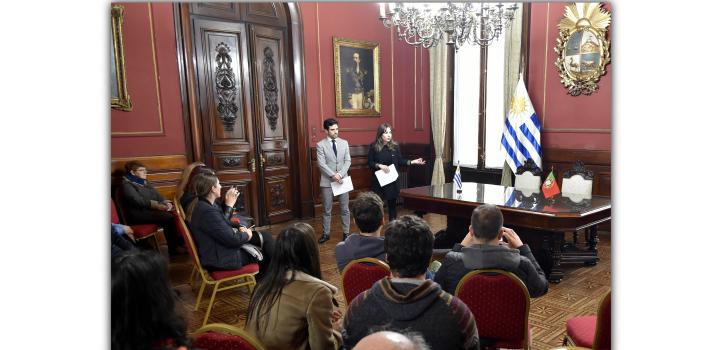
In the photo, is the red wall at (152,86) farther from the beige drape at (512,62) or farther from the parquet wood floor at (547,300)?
the beige drape at (512,62)

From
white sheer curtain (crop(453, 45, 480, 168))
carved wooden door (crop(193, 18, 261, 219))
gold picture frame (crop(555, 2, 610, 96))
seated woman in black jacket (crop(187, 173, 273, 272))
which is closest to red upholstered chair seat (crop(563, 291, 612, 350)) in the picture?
seated woman in black jacket (crop(187, 173, 273, 272))

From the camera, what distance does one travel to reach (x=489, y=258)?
5.12ft

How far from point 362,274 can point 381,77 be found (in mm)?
2791

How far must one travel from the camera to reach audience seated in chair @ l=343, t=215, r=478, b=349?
1060 millimetres

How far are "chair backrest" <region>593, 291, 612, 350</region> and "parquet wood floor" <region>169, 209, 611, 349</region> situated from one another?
2.34 feet

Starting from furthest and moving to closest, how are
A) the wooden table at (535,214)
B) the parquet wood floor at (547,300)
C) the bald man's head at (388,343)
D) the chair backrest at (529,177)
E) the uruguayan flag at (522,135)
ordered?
the uruguayan flag at (522,135) < the chair backrest at (529,177) < the wooden table at (535,214) < the parquet wood floor at (547,300) < the bald man's head at (388,343)

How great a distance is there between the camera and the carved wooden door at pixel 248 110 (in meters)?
4.16

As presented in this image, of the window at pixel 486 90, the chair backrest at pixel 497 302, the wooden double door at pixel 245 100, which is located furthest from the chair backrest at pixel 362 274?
the window at pixel 486 90

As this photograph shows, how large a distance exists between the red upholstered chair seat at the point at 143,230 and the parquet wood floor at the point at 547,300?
320mm

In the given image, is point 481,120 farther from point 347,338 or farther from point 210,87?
point 347,338
